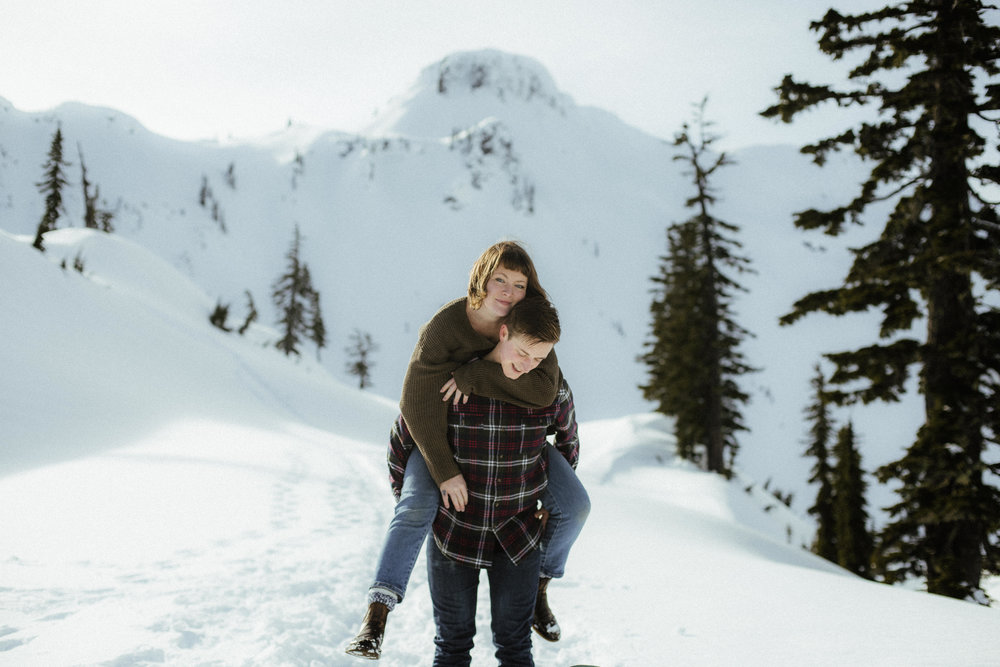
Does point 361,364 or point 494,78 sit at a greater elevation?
point 494,78

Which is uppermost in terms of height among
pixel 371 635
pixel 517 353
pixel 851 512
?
pixel 517 353

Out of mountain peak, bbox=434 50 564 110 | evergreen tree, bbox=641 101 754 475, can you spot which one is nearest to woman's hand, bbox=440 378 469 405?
evergreen tree, bbox=641 101 754 475

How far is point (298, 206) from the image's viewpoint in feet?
342

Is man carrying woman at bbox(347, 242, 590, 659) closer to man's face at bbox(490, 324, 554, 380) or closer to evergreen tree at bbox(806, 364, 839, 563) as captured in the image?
man's face at bbox(490, 324, 554, 380)

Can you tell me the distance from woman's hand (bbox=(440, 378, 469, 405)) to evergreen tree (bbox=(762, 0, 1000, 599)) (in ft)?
25.3

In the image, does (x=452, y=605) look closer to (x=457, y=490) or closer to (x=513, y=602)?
(x=513, y=602)

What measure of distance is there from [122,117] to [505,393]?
5636 inches

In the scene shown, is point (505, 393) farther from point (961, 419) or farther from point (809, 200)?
point (809, 200)

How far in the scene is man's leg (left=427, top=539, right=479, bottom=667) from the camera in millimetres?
2490

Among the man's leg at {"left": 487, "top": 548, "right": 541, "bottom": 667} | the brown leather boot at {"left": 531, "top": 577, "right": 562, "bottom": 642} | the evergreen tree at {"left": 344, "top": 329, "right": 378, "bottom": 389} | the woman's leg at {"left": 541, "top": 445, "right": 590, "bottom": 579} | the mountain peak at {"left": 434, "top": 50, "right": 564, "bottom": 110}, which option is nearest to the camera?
the man's leg at {"left": 487, "top": 548, "right": 541, "bottom": 667}

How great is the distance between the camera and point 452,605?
249cm

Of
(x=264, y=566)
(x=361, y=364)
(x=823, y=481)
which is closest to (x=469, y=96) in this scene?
(x=361, y=364)

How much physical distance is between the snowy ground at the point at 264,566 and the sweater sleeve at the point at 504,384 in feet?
7.22

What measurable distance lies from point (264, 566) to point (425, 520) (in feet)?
10.4
